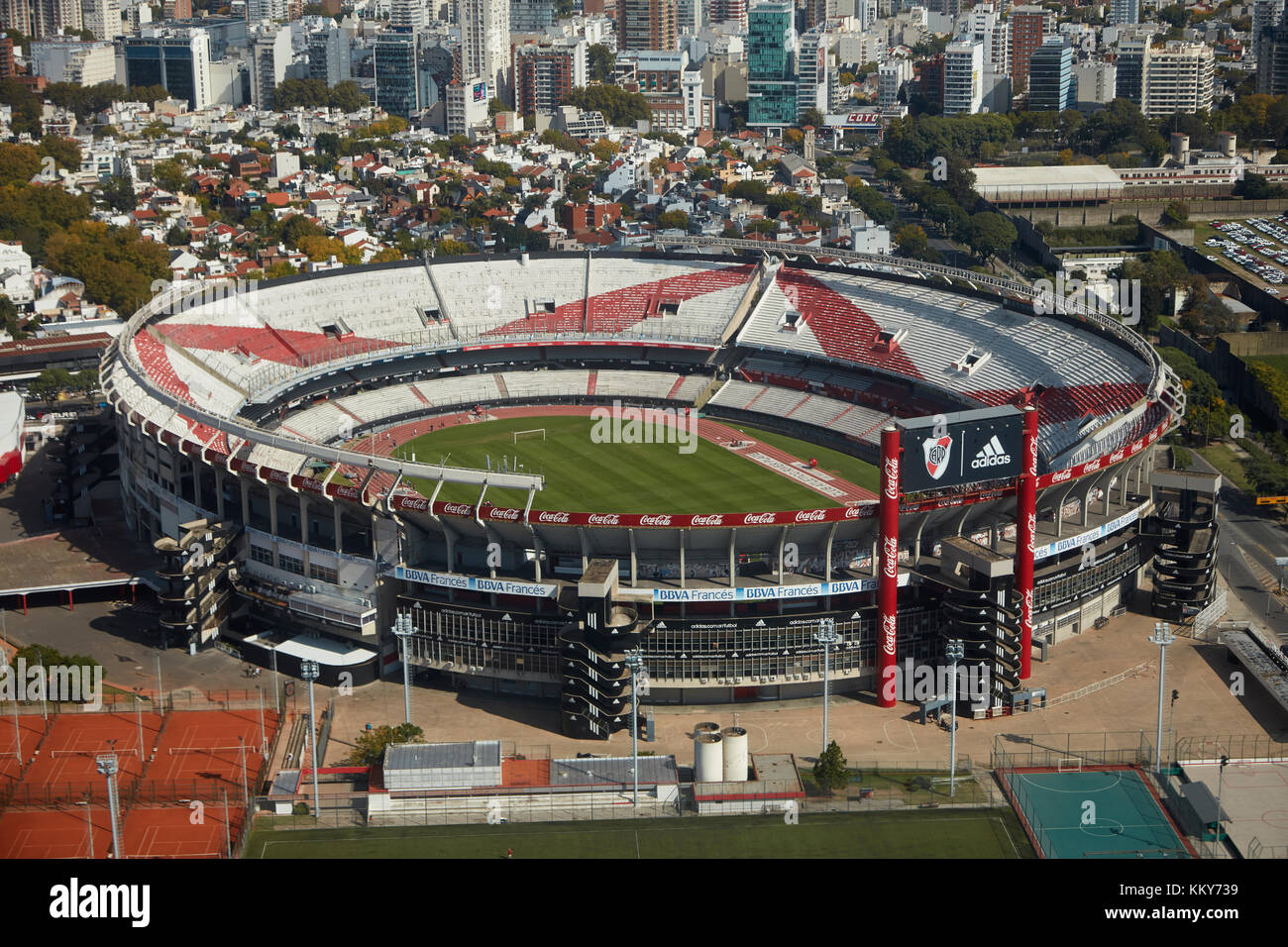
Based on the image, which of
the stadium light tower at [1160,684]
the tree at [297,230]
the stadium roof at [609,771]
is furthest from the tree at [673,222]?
the stadium roof at [609,771]

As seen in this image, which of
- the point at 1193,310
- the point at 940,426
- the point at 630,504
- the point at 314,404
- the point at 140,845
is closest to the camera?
the point at 140,845

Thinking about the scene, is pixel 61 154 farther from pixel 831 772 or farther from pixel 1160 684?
pixel 1160 684

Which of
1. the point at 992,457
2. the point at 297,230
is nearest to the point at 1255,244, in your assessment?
the point at 297,230

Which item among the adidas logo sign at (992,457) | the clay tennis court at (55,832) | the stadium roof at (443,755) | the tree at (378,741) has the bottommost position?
the clay tennis court at (55,832)

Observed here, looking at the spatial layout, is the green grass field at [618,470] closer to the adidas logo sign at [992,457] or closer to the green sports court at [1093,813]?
the adidas logo sign at [992,457]

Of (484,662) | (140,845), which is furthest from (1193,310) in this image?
(140,845)

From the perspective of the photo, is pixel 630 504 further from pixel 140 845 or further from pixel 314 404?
pixel 140 845
